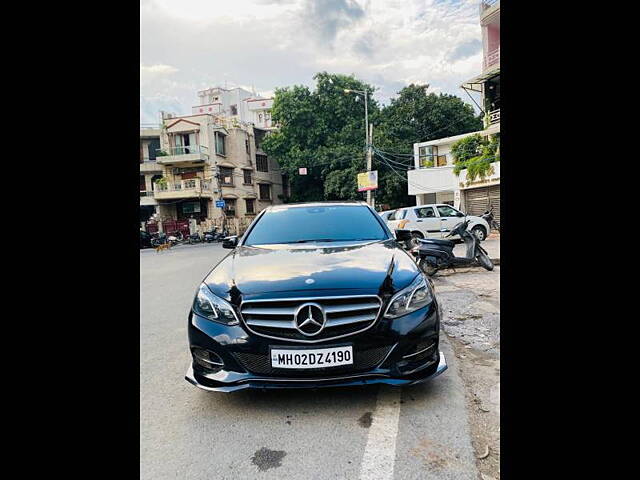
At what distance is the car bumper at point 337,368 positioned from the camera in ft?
7.79

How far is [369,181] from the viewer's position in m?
23.7

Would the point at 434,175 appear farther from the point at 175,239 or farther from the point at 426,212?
the point at 175,239

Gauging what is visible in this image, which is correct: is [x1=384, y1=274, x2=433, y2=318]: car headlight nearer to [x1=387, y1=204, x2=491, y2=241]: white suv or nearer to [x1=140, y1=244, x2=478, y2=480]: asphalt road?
[x1=140, y1=244, x2=478, y2=480]: asphalt road

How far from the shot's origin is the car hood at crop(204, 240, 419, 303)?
253cm

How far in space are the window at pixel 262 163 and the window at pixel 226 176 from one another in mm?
4138

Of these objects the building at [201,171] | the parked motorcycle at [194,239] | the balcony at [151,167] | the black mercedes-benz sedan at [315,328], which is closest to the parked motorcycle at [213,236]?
the parked motorcycle at [194,239]

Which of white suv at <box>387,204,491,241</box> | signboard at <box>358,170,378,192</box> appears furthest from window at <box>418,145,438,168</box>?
white suv at <box>387,204,491,241</box>

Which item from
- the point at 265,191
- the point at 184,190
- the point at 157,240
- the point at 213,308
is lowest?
the point at 213,308

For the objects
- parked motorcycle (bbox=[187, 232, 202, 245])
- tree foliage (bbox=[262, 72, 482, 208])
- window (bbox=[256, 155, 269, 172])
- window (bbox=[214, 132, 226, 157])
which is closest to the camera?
parked motorcycle (bbox=[187, 232, 202, 245])

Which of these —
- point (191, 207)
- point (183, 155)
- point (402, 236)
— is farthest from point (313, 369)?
point (191, 207)

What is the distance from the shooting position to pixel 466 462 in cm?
198

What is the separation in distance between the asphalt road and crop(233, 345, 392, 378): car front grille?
0.30 m

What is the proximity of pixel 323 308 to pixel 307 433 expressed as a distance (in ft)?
2.29
